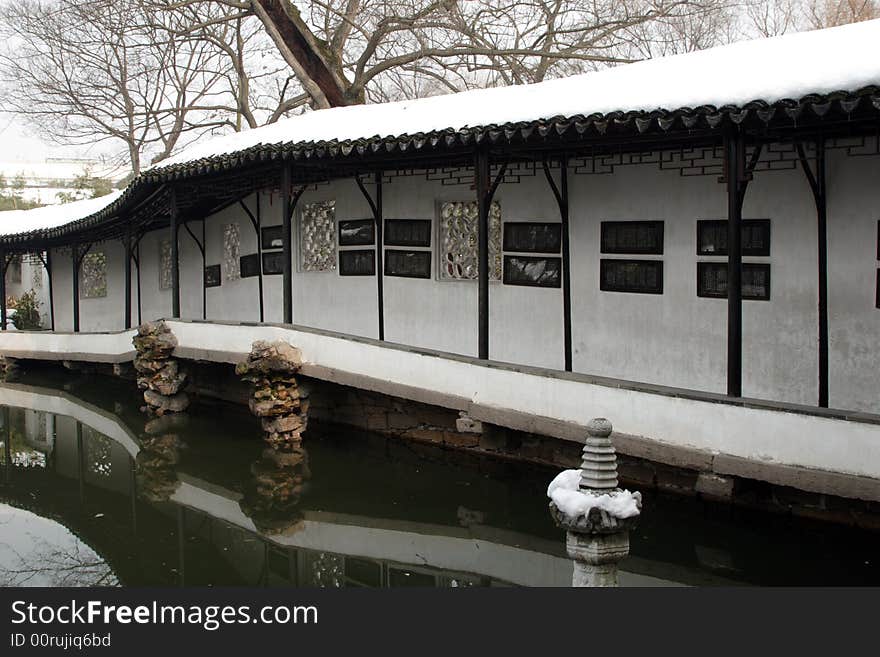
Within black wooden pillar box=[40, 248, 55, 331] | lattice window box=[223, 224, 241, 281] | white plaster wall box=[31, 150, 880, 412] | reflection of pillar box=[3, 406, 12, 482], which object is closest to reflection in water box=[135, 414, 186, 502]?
reflection of pillar box=[3, 406, 12, 482]

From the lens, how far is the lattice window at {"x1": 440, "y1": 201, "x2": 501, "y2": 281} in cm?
1213

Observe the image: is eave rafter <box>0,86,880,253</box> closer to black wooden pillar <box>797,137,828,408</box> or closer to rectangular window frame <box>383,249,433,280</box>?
black wooden pillar <box>797,137,828,408</box>

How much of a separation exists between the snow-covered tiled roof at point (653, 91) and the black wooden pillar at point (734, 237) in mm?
448

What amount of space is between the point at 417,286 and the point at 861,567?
23.9 feet

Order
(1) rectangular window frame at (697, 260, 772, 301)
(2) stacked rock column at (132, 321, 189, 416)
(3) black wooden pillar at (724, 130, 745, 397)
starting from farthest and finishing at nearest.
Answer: (2) stacked rock column at (132, 321, 189, 416), (1) rectangular window frame at (697, 260, 772, 301), (3) black wooden pillar at (724, 130, 745, 397)

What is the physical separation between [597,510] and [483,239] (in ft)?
20.6

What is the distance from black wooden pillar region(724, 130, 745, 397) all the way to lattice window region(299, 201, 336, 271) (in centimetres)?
733

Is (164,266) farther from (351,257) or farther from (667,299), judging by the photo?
(667,299)

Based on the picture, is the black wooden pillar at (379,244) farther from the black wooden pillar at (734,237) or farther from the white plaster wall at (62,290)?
the white plaster wall at (62,290)

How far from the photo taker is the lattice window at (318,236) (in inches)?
571

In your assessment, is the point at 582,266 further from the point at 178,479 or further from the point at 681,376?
the point at 178,479

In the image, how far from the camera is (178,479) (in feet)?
37.0

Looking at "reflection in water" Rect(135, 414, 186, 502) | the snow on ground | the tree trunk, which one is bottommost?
"reflection in water" Rect(135, 414, 186, 502)

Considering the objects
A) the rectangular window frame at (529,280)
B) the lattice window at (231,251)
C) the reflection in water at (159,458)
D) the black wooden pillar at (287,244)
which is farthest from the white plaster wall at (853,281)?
the lattice window at (231,251)
